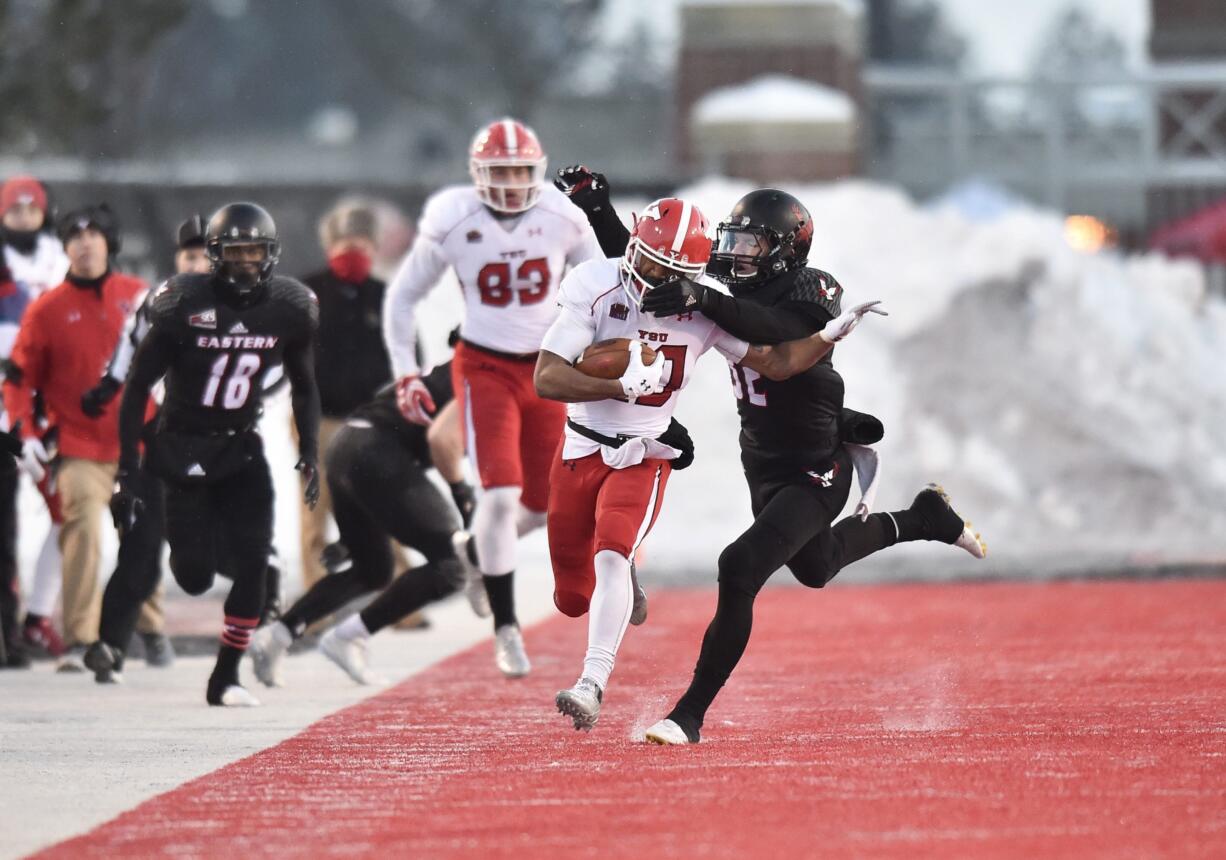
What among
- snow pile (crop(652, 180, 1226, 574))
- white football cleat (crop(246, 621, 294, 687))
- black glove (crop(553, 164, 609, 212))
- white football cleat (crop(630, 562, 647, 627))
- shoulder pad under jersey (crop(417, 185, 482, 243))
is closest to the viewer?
white football cleat (crop(630, 562, 647, 627))

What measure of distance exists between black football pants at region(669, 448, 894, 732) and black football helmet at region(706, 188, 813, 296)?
2.22 ft

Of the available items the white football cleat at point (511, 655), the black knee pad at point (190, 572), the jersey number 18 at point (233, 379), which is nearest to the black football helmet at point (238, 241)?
the jersey number 18 at point (233, 379)

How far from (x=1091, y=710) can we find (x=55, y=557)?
5275 mm

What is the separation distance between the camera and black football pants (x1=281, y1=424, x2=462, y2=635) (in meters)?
9.86

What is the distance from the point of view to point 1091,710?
27.2ft

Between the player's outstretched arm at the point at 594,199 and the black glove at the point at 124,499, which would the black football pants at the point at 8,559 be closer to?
the black glove at the point at 124,499

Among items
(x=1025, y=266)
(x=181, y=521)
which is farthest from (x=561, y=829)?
(x=1025, y=266)

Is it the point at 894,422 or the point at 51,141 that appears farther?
the point at 51,141

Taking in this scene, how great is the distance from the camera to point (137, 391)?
29.7ft

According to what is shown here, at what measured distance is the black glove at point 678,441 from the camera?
801 centimetres

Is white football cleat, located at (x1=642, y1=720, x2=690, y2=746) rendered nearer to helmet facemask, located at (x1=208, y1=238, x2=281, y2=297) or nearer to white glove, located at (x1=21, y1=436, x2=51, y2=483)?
helmet facemask, located at (x1=208, y1=238, x2=281, y2=297)

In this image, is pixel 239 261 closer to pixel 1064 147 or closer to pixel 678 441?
pixel 678 441

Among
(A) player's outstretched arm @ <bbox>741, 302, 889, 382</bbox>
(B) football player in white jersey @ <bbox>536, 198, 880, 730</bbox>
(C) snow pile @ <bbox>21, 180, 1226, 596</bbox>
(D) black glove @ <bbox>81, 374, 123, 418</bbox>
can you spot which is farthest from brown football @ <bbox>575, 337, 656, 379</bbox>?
(C) snow pile @ <bbox>21, 180, 1226, 596</bbox>

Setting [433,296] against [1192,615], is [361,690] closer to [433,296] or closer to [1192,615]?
[1192,615]
